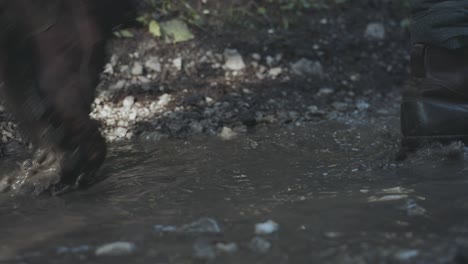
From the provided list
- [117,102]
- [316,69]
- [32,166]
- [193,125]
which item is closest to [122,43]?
[117,102]

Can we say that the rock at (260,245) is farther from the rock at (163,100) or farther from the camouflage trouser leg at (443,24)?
the rock at (163,100)

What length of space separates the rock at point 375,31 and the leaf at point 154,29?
1.86 meters

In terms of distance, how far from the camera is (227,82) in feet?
12.7

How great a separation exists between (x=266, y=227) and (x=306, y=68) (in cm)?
265

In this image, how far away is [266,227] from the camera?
166 cm

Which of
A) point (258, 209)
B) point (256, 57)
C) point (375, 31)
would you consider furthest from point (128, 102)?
point (375, 31)

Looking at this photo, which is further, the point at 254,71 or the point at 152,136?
the point at 254,71

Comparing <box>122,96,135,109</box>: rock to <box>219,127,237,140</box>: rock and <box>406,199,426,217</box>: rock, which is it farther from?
<box>406,199,426,217</box>: rock

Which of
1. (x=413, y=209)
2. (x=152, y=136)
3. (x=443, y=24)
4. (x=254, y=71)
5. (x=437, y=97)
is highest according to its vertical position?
(x=443, y=24)

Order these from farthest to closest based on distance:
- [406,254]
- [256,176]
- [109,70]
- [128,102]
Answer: [109,70] < [128,102] < [256,176] < [406,254]

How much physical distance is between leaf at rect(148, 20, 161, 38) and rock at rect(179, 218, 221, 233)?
2.72 metres

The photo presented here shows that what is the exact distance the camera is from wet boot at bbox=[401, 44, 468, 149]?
242 centimetres

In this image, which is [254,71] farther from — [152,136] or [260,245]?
[260,245]

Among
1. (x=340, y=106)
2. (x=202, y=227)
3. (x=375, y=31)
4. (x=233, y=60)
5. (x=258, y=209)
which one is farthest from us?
(x=375, y=31)
